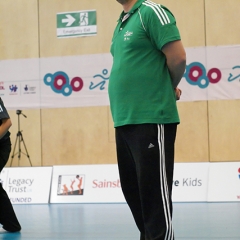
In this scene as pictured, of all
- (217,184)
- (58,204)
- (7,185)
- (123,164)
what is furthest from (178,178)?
(123,164)

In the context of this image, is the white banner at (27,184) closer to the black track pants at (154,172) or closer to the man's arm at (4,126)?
the man's arm at (4,126)

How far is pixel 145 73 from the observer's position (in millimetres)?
3152

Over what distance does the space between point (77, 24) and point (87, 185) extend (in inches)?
141

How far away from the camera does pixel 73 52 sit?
11.0m

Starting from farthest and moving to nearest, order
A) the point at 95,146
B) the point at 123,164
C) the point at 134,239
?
the point at 95,146 < the point at 134,239 < the point at 123,164

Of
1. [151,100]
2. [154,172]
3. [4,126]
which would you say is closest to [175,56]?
[151,100]

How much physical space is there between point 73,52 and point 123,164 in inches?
312

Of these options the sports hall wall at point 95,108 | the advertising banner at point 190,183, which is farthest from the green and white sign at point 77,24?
the advertising banner at point 190,183

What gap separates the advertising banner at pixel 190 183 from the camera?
8.67 m

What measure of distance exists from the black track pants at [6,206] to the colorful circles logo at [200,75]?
575 centimetres

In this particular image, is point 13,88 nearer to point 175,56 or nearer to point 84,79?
point 84,79

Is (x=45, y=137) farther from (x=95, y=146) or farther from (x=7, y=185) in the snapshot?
(x=7, y=185)

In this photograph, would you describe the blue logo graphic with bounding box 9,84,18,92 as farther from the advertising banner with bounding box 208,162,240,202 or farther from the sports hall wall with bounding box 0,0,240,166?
the advertising banner with bounding box 208,162,240,202

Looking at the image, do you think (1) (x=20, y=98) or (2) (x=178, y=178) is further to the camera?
(1) (x=20, y=98)
